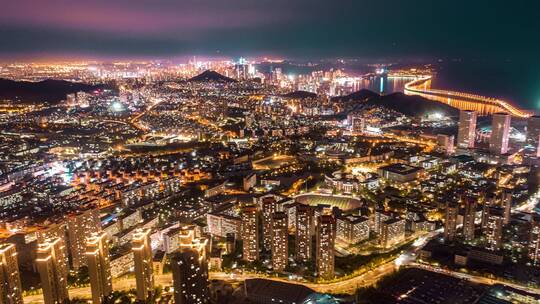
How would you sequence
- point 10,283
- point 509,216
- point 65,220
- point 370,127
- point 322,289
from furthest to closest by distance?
point 370,127, point 509,216, point 65,220, point 322,289, point 10,283

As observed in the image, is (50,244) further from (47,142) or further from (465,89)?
(465,89)

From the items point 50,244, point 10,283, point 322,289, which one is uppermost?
point 50,244

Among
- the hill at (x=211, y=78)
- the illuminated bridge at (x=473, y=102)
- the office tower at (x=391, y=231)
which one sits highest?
the hill at (x=211, y=78)

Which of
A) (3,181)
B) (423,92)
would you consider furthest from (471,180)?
(423,92)

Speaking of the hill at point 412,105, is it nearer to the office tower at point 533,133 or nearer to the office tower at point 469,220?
the office tower at point 533,133

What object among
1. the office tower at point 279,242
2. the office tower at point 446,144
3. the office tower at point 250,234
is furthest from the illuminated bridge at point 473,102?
the office tower at point 250,234

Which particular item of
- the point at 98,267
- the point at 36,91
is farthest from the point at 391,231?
the point at 36,91
